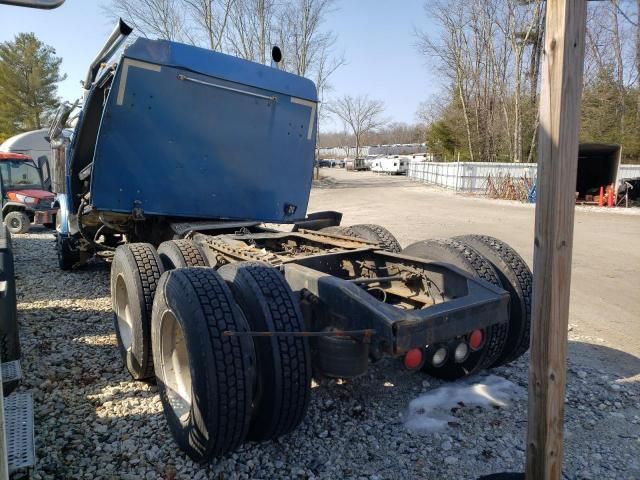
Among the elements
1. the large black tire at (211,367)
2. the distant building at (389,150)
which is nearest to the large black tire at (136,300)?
the large black tire at (211,367)

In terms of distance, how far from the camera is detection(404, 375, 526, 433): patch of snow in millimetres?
3393

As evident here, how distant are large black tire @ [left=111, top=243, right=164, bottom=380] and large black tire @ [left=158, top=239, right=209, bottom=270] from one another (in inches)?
6.6

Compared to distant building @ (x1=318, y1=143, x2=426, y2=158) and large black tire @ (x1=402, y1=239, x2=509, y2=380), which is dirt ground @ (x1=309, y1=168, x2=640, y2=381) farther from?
distant building @ (x1=318, y1=143, x2=426, y2=158)

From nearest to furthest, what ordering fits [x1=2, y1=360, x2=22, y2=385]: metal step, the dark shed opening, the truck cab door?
1. [x1=2, y1=360, x2=22, y2=385]: metal step
2. the truck cab door
3. the dark shed opening

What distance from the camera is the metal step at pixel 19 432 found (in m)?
2.13

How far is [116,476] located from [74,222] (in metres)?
4.82

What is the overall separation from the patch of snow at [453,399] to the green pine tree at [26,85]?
→ 1700 inches

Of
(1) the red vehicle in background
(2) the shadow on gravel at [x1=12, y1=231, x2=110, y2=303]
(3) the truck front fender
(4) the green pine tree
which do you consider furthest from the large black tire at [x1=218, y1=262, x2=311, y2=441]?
(4) the green pine tree

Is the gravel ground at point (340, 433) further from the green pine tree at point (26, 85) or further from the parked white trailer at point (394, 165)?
the parked white trailer at point (394, 165)

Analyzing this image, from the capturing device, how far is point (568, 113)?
205 cm

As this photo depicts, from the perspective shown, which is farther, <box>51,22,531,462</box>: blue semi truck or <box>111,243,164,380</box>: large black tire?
<box>111,243,164,380</box>: large black tire

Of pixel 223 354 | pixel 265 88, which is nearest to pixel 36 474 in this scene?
pixel 223 354

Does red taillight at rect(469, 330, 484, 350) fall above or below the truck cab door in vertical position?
below

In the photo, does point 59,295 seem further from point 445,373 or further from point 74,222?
point 445,373
